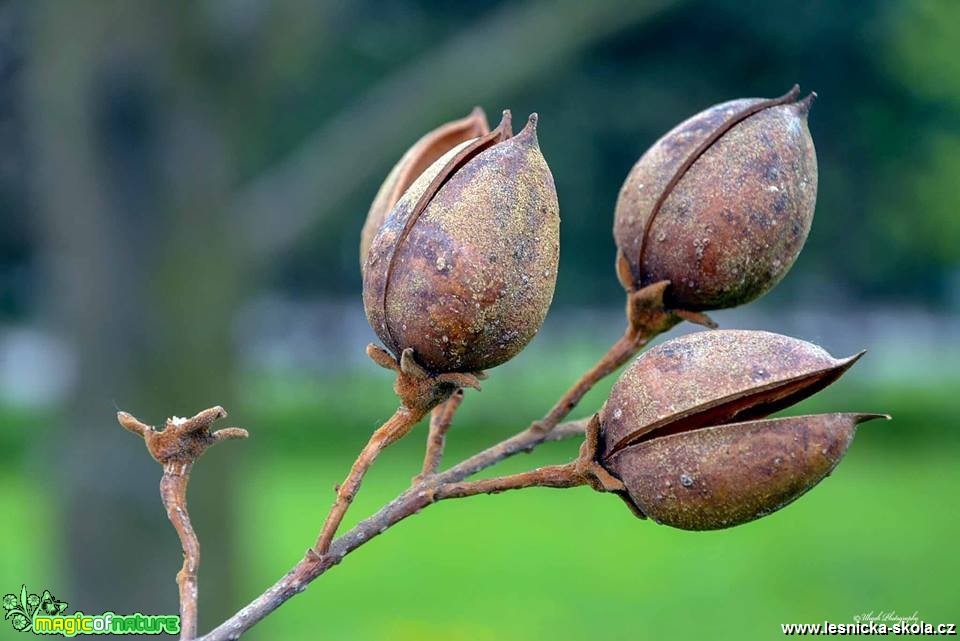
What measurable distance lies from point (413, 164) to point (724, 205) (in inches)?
21.8

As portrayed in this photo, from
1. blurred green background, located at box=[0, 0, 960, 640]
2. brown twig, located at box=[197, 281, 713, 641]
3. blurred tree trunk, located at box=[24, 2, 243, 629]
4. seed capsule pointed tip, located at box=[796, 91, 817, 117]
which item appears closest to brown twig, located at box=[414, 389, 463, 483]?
brown twig, located at box=[197, 281, 713, 641]

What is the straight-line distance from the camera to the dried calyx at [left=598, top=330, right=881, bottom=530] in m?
1.62

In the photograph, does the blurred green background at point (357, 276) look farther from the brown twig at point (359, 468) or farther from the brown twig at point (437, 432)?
the brown twig at point (359, 468)

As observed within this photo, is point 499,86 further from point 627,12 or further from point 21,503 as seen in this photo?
point 21,503

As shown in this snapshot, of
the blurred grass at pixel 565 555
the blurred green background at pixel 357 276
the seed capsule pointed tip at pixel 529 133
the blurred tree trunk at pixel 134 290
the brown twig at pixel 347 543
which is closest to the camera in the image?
the brown twig at pixel 347 543

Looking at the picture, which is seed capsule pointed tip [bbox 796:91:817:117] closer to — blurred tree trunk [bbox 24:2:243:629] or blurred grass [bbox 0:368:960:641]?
blurred tree trunk [bbox 24:2:243:629]

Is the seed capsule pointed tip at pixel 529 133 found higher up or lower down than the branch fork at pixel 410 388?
higher up

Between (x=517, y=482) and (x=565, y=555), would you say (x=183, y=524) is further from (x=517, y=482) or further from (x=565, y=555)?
(x=565, y=555)

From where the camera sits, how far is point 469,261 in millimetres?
1586

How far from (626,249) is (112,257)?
18.0 feet

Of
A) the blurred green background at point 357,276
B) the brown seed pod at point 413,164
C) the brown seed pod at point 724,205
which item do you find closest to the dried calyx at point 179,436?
the brown seed pod at point 413,164

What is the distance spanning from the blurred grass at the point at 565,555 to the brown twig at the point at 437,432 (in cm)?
529

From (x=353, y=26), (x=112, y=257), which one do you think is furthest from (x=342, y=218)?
(x=112, y=257)

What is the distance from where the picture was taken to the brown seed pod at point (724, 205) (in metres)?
1.90
